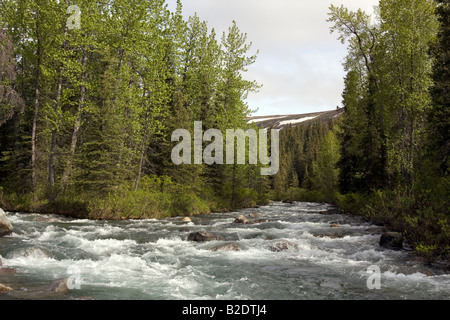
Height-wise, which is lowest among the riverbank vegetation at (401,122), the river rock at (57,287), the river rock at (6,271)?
the river rock at (6,271)

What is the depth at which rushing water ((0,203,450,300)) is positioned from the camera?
24.7ft

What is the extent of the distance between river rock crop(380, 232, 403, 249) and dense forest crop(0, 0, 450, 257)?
0.40m

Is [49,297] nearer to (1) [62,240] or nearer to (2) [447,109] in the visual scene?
(1) [62,240]

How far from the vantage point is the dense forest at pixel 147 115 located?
1869 cm

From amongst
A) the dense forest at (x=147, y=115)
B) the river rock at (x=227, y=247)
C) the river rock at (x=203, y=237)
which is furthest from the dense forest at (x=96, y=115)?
the river rock at (x=227, y=247)

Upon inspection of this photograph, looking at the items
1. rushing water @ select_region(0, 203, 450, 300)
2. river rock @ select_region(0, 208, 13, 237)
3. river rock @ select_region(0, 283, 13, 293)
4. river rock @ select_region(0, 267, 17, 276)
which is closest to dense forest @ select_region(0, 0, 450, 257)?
rushing water @ select_region(0, 203, 450, 300)

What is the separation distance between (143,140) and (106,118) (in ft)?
11.8

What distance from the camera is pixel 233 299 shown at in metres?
7.07

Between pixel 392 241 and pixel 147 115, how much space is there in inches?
691

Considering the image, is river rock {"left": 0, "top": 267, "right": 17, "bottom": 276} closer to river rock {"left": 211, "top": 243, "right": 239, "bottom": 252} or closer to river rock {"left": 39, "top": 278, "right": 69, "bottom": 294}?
river rock {"left": 39, "top": 278, "right": 69, "bottom": 294}

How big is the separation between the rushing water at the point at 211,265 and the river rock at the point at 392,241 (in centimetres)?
35

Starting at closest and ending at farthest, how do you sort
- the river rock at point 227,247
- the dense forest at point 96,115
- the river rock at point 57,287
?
the river rock at point 57,287 < the river rock at point 227,247 < the dense forest at point 96,115

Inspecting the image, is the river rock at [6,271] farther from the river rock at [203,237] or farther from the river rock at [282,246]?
the river rock at [282,246]

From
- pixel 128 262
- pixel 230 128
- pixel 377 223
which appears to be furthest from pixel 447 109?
pixel 230 128
